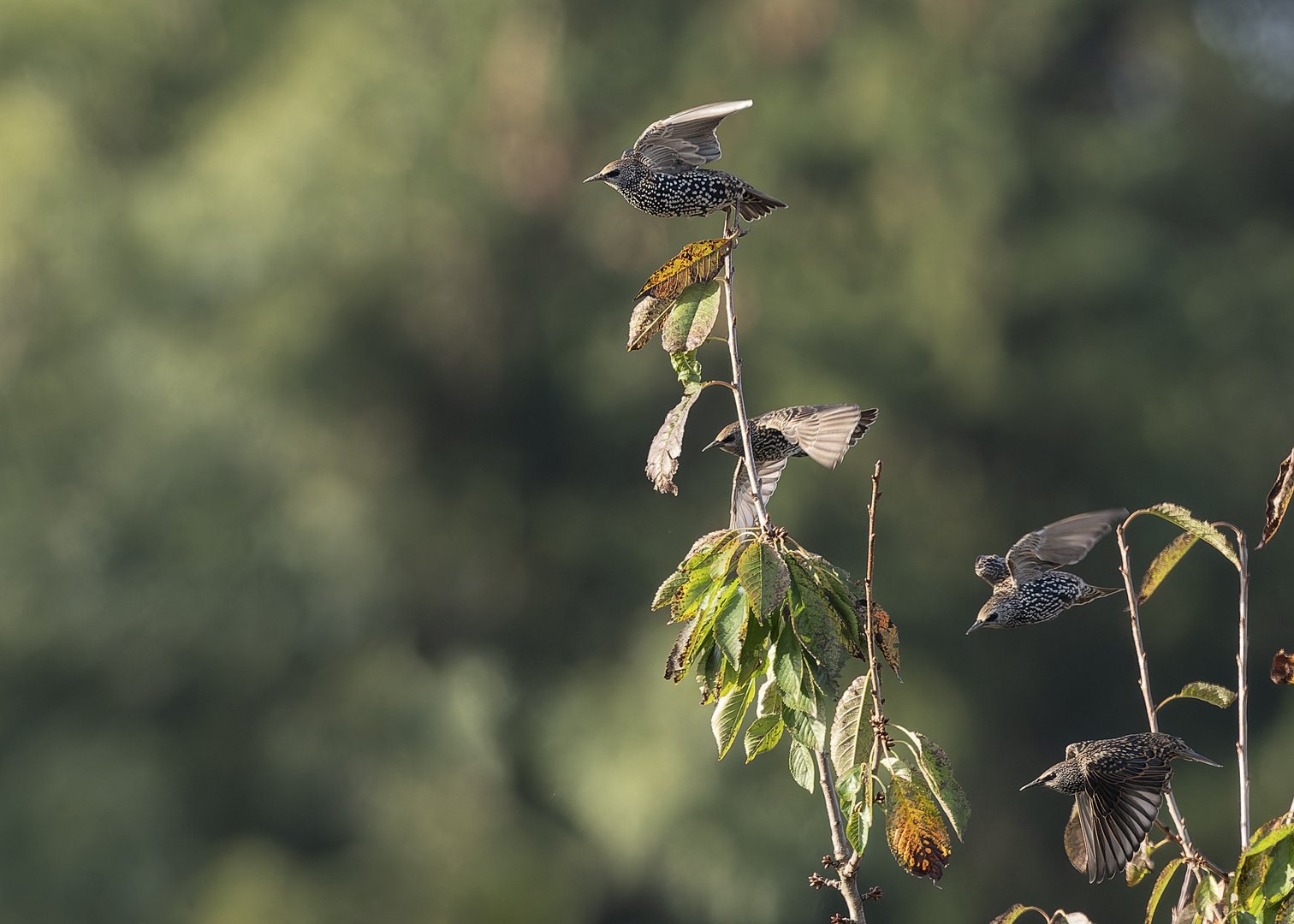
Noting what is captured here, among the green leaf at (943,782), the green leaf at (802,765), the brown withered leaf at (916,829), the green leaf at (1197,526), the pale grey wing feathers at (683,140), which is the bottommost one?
the brown withered leaf at (916,829)

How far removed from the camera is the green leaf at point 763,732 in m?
0.70

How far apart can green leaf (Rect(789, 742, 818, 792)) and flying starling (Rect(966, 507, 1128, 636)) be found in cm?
12

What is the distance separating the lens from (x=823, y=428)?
0.70m

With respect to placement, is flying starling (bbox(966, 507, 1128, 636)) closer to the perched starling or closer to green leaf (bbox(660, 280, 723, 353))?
the perched starling

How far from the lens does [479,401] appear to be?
10.9 ft

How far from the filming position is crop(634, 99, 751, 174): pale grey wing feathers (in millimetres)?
821

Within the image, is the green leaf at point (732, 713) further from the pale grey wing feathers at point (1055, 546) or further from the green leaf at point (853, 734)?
the pale grey wing feathers at point (1055, 546)

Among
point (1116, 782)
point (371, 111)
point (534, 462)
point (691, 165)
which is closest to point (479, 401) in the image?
point (534, 462)

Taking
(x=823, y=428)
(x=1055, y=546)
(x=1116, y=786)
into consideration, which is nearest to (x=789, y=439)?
(x=823, y=428)

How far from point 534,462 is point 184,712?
1.11 m

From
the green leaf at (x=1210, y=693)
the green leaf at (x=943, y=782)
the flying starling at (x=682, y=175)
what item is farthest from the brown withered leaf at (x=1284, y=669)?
the flying starling at (x=682, y=175)

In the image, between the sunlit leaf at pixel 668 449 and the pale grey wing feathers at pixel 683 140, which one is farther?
the pale grey wing feathers at pixel 683 140

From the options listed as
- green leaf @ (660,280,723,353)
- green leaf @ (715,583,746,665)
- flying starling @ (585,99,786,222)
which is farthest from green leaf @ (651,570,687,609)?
flying starling @ (585,99,786,222)

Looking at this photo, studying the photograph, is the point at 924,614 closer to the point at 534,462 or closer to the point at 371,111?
the point at 534,462
